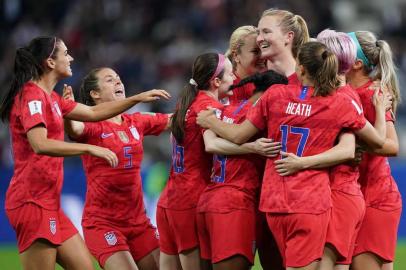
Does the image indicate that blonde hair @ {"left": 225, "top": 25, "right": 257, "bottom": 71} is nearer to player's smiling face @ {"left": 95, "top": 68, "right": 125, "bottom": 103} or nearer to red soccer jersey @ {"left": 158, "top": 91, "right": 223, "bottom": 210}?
red soccer jersey @ {"left": 158, "top": 91, "right": 223, "bottom": 210}

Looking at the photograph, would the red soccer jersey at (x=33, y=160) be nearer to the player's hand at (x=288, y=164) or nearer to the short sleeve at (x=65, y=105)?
the short sleeve at (x=65, y=105)

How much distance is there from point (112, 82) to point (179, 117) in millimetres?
1045

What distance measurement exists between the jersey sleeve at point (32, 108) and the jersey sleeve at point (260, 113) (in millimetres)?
1489

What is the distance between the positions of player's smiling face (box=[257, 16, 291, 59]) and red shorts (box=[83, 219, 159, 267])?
176 cm

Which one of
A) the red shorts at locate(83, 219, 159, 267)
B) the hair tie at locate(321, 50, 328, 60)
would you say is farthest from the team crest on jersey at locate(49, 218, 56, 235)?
the hair tie at locate(321, 50, 328, 60)

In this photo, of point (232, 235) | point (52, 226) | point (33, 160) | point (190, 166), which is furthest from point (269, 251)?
point (33, 160)

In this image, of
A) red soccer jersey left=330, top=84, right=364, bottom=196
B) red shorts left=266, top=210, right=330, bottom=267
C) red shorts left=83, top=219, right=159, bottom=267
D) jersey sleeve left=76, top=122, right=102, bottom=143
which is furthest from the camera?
jersey sleeve left=76, top=122, right=102, bottom=143

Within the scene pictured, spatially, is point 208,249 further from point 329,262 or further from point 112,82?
point 112,82

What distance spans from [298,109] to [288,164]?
0.36m

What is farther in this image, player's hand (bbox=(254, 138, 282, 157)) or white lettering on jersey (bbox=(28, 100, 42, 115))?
white lettering on jersey (bbox=(28, 100, 42, 115))

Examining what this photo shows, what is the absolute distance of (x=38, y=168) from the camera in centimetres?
680

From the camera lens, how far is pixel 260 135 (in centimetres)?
651

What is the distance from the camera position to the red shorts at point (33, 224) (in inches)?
265

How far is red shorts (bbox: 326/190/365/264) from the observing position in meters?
6.14
